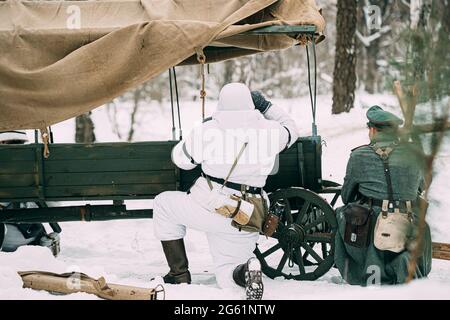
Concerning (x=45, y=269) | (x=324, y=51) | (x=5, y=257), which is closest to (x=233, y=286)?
(x=45, y=269)

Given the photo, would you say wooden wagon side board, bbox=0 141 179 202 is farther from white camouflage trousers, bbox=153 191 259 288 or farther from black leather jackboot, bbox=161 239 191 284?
black leather jackboot, bbox=161 239 191 284

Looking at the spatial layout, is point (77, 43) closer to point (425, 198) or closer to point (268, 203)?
point (268, 203)

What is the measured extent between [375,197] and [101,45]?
2.58 metres

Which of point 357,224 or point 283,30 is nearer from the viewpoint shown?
point 357,224

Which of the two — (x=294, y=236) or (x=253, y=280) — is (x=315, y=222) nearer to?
(x=294, y=236)

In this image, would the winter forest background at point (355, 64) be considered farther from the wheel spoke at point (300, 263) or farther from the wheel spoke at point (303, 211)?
the wheel spoke at point (300, 263)

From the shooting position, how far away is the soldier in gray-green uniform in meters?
5.75

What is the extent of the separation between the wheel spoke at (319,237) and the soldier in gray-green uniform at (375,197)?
→ 0.65 ft

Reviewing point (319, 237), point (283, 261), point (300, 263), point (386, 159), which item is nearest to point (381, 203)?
point (386, 159)

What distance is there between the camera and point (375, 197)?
5.87m

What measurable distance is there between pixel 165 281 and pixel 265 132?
150cm

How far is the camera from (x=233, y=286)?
19.0 feet

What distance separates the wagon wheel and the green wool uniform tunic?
20 cm

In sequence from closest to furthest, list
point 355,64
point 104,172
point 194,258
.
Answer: point 104,172 < point 194,258 < point 355,64
